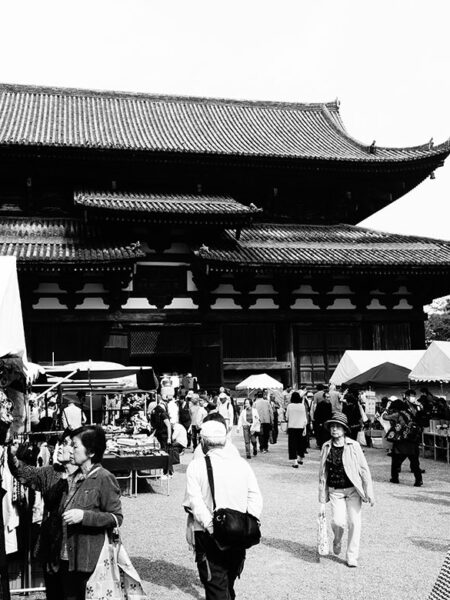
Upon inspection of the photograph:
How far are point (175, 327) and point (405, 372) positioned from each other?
754cm

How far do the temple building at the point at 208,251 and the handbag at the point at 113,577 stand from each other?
14460mm

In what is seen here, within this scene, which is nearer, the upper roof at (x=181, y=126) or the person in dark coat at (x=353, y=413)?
the person in dark coat at (x=353, y=413)

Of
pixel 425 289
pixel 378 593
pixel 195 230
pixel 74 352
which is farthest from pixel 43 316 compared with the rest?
pixel 378 593

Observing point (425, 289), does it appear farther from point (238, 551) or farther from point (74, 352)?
point (238, 551)

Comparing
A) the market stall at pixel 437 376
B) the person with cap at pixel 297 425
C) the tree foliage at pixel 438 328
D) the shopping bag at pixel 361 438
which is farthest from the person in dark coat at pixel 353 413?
the tree foliage at pixel 438 328

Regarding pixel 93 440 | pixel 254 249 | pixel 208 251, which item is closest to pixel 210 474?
pixel 93 440

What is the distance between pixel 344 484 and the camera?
23.3 feet

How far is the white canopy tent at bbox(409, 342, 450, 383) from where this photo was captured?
14.6 metres

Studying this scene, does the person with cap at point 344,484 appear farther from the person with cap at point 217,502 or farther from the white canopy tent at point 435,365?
the white canopy tent at point 435,365

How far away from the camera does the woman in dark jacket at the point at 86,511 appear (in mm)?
4344

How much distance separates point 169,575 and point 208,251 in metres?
13.7

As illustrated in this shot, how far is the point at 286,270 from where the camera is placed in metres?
20.2

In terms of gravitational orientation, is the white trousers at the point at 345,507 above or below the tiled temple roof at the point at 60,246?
below

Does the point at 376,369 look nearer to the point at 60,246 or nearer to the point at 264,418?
the point at 264,418
